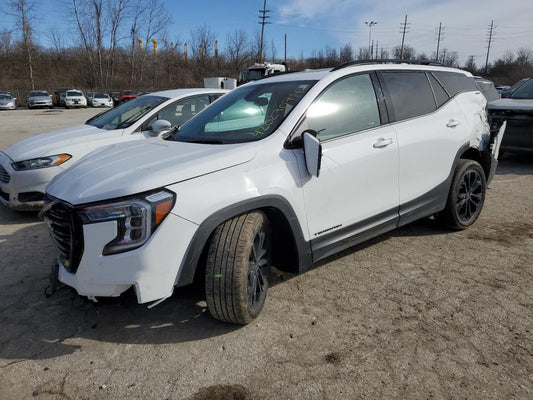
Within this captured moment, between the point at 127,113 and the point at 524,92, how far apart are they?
26.3 ft

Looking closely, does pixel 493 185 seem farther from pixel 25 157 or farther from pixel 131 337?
pixel 25 157

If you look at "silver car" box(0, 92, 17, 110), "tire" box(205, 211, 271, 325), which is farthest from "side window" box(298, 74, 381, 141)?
"silver car" box(0, 92, 17, 110)

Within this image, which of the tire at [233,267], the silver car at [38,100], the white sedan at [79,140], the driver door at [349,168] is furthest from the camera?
the silver car at [38,100]

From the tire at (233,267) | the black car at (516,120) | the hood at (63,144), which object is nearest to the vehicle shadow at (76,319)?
the tire at (233,267)

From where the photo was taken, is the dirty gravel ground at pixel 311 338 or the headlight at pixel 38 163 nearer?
the dirty gravel ground at pixel 311 338

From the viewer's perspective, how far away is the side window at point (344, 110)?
3.08m

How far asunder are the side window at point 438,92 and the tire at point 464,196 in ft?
2.28

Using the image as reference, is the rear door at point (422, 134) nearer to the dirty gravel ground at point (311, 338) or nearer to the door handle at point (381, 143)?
the door handle at point (381, 143)

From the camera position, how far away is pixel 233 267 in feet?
8.30

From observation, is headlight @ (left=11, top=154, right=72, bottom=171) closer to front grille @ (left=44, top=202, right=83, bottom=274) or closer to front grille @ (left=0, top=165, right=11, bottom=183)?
front grille @ (left=0, top=165, right=11, bottom=183)

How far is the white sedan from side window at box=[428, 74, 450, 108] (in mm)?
2845

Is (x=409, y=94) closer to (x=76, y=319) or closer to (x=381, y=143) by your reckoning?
(x=381, y=143)

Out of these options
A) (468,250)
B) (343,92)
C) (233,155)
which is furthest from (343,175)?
(468,250)

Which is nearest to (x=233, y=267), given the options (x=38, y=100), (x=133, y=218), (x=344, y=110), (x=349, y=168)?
(x=133, y=218)
